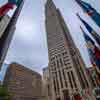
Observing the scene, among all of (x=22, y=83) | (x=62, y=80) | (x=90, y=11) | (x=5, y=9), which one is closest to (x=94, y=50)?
(x=90, y=11)

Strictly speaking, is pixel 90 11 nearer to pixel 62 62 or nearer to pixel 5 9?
pixel 5 9

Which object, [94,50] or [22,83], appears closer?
[94,50]

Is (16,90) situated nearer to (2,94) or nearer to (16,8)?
(2,94)

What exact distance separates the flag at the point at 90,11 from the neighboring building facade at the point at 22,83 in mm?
97382

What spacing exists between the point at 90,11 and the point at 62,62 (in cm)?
9057

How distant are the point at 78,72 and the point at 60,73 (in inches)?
461

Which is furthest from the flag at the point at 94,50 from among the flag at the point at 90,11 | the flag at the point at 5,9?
the flag at the point at 5,9

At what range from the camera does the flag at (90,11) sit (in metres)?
14.8

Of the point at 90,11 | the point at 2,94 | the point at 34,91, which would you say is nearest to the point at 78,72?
the point at 34,91

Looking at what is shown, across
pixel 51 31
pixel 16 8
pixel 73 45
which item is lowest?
pixel 16 8

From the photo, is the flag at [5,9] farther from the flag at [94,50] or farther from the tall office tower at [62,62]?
the tall office tower at [62,62]

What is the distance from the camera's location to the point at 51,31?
4990 inches

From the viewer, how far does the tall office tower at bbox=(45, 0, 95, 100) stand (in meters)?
89.7

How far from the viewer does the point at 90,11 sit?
15.7 meters
